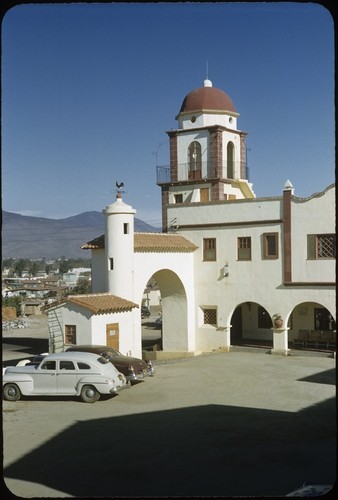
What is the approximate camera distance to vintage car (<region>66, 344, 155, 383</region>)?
1945 centimetres

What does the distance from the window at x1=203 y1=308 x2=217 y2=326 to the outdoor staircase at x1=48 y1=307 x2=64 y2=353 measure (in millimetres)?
7958

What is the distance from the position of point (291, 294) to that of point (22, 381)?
1294cm

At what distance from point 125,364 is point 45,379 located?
2.85 metres

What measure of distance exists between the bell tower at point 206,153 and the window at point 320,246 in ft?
20.4

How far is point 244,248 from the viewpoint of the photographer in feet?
91.5

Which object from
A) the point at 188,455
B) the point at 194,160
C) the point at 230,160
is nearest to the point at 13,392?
the point at 188,455

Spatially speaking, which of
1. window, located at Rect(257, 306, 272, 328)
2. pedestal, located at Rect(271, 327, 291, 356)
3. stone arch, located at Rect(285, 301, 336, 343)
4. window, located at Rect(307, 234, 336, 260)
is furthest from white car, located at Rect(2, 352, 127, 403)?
window, located at Rect(257, 306, 272, 328)

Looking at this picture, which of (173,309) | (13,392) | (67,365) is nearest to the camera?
(67,365)

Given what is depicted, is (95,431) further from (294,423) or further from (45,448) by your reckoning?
(294,423)

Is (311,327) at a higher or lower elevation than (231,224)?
lower

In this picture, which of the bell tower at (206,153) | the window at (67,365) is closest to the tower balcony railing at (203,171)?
the bell tower at (206,153)

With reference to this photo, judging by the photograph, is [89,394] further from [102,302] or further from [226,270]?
[226,270]

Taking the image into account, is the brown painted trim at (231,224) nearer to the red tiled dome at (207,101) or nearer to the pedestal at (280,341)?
the pedestal at (280,341)

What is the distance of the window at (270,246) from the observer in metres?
27.2
